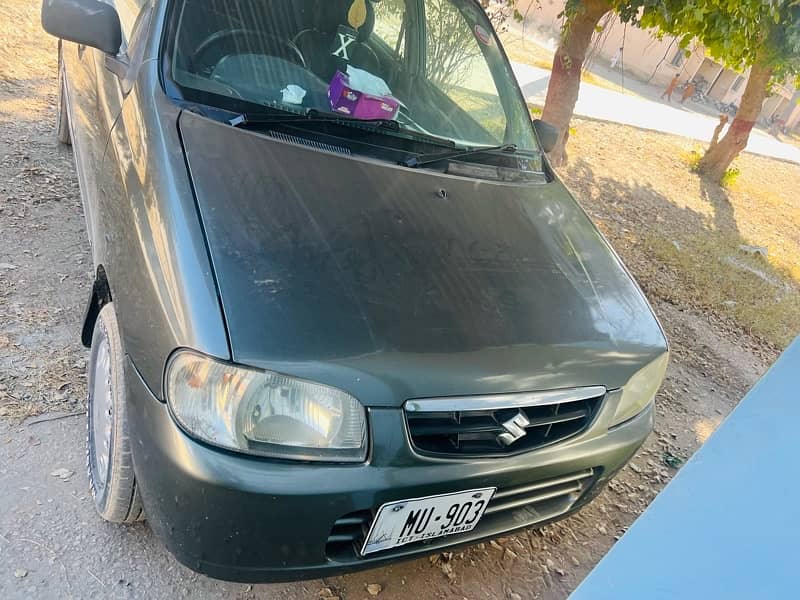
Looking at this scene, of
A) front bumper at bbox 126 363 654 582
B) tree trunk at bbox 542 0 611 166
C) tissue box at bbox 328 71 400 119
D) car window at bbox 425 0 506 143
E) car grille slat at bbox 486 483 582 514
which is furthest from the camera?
tree trunk at bbox 542 0 611 166

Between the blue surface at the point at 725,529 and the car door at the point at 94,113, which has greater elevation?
the blue surface at the point at 725,529

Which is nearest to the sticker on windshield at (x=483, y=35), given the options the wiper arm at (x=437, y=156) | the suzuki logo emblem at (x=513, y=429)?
the wiper arm at (x=437, y=156)

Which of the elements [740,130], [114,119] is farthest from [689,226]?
[114,119]

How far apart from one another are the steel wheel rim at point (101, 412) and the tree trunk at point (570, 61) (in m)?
4.31

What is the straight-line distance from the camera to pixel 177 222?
1.39 meters

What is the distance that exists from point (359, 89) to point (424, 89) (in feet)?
1.27

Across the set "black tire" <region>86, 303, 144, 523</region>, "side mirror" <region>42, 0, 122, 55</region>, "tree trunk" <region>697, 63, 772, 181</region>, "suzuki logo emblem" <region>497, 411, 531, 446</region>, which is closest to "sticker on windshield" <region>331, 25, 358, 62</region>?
"side mirror" <region>42, 0, 122, 55</region>

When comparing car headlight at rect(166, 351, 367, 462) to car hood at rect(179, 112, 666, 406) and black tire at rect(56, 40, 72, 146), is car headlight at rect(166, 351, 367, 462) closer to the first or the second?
car hood at rect(179, 112, 666, 406)

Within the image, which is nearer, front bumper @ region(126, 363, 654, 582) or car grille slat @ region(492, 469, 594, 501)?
front bumper @ region(126, 363, 654, 582)

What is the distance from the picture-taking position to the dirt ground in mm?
1661

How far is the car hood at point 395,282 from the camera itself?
1315mm

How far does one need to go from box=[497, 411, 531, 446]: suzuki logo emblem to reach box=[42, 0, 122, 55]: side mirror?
1851 millimetres

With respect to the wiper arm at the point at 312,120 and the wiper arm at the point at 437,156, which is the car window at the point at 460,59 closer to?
the wiper arm at the point at 437,156

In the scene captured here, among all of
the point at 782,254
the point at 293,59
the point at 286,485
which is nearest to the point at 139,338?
the point at 286,485
